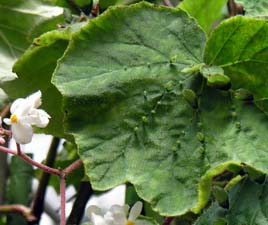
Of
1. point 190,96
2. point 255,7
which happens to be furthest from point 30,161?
point 255,7

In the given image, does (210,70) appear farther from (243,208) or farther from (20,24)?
(20,24)

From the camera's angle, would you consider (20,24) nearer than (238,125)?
No

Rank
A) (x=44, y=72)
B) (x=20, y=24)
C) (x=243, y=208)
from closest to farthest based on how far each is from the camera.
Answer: (x=243, y=208) < (x=44, y=72) < (x=20, y=24)

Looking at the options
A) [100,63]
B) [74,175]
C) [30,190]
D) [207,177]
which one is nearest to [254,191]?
[207,177]

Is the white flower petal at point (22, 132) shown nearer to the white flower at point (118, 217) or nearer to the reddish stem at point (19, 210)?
the white flower at point (118, 217)

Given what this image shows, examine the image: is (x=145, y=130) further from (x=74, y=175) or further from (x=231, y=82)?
(x=74, y=175)

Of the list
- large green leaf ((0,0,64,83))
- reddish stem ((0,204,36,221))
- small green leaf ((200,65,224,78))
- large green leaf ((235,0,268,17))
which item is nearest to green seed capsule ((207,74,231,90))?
small green leaf ((200,65,224,78))
